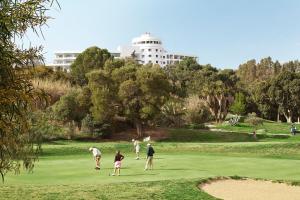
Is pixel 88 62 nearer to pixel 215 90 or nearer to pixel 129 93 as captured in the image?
pixel 215 90

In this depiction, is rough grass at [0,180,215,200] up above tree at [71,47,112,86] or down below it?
below

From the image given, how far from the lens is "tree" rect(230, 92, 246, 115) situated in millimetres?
94375

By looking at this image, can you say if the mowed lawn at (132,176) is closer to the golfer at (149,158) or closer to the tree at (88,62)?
the golfer at (149,158)

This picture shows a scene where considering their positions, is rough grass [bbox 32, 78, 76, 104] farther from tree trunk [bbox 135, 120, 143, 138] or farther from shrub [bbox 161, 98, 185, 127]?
shrub [bbox 161, 98, 185, 127]

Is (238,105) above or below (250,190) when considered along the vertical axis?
above

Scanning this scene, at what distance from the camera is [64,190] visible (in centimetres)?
2289

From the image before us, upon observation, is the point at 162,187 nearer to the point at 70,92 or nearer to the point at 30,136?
the point at 30,136

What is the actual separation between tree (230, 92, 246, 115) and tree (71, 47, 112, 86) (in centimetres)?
2715

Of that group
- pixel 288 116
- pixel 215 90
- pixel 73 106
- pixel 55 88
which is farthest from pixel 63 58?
pixel 73 106

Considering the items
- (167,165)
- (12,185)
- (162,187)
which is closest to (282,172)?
(167,165)

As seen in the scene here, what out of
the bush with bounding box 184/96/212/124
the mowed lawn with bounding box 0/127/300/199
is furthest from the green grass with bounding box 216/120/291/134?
the mowed lawn with bounding box 0/127/300/199

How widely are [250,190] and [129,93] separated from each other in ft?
114

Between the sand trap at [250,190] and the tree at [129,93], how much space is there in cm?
3147

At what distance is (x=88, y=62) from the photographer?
85.8 m
